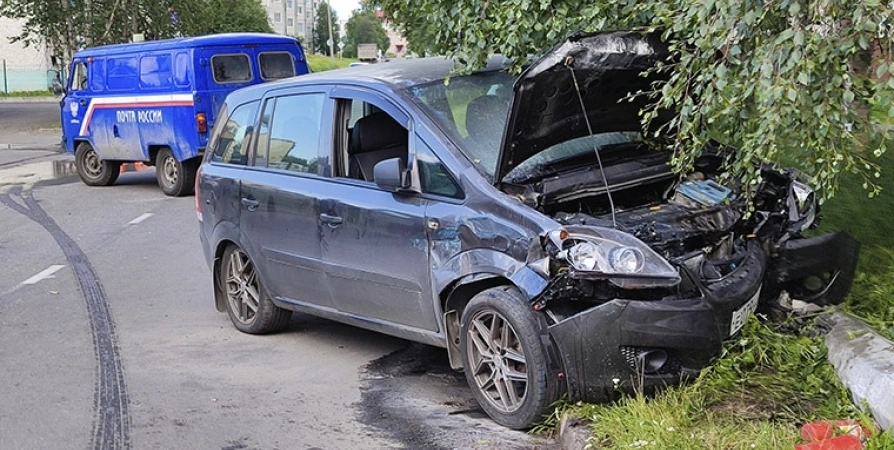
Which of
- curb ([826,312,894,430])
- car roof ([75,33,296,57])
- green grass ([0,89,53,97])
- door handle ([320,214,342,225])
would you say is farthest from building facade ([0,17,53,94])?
curb ([826,312,894,430])

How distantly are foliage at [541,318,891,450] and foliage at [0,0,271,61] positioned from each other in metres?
30.6

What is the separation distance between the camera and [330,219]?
6.56 m

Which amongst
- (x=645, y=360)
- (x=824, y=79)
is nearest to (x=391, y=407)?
(x=645, y=360)

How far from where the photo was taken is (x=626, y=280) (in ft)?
16.7

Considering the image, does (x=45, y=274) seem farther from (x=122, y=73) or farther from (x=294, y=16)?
(x=294, y=16)

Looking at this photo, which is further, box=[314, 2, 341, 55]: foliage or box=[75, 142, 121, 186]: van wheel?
box=[314, 2, 341, 55]: foliage

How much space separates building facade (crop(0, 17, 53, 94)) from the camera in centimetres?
6150

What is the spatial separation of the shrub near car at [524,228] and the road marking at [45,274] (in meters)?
3.81

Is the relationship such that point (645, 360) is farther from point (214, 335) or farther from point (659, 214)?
point (214, 335)

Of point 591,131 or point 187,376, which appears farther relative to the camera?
point 187,376

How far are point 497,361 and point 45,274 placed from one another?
6.50 meters

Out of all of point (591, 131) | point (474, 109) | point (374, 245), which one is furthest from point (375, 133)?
point (591, 131)

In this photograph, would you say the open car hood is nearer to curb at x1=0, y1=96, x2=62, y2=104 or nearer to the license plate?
the license plate

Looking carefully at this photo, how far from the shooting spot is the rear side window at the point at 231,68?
54.4 ft
